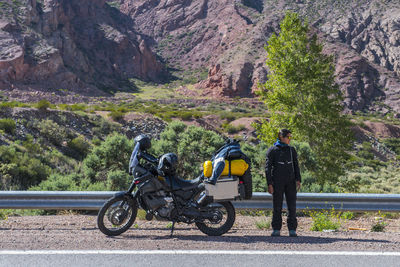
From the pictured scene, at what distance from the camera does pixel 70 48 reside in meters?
A: 80.3

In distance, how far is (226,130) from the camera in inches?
1518

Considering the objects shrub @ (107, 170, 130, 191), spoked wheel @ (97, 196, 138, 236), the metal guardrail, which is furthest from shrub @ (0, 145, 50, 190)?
spoked wheel @ (97, 196, 138, 236)

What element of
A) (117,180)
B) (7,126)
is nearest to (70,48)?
(7,126)

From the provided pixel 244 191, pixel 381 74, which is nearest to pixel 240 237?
pixel 244 191

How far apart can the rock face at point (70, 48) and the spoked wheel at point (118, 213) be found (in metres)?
64.2

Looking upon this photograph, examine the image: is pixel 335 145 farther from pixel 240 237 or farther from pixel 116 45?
pixel 116 45

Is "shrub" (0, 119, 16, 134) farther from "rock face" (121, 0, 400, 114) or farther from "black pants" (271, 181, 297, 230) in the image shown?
"rock face" (121, 0, 400, 114)

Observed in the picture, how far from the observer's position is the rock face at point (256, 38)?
82750mm

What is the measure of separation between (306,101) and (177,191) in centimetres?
1302

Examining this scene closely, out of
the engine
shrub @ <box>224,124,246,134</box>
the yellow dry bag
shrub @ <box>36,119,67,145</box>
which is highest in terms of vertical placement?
shrub @ <box>224,124,246,134</box>

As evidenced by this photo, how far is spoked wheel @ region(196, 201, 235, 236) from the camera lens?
559cm

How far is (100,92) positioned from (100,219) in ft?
244

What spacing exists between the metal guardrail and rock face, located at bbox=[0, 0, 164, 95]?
206 feet

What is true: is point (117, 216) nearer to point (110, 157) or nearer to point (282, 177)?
point (282, 177)
